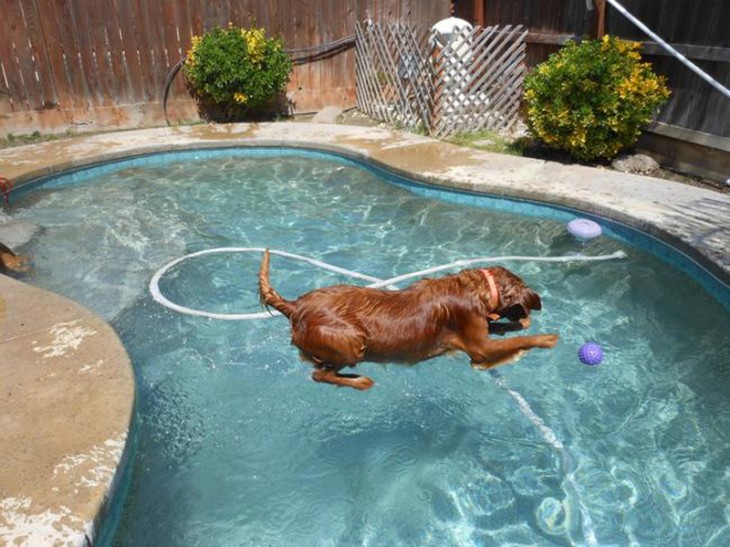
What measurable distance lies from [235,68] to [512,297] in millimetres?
8905

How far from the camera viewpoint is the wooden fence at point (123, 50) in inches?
414

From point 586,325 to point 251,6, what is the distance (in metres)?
9.32

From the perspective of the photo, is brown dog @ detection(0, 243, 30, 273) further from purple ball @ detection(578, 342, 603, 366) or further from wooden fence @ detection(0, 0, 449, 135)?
wooden fence @ detection(0, 0, 449, 135)

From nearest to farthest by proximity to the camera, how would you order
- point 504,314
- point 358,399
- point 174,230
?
point 504,314, point 358,399, point 174,230

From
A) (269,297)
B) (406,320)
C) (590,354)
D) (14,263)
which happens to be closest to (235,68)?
(14,263)

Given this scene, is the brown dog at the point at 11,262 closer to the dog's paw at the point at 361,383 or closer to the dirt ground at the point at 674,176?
the dog's paw at the point at 361,383

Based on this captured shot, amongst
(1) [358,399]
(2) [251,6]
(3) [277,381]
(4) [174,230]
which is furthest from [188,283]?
(2) [251,6]

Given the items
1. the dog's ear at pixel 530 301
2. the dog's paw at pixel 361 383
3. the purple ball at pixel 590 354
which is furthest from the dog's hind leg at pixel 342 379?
the purple ball at pixel 590 354

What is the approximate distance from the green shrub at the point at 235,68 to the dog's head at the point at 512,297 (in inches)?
344

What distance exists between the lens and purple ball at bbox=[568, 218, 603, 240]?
659cm

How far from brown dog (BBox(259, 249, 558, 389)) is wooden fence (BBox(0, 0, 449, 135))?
9.23m

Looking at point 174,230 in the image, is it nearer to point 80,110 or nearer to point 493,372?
point 493,372

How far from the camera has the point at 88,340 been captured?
418 centimetres

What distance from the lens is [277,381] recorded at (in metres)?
4.80
